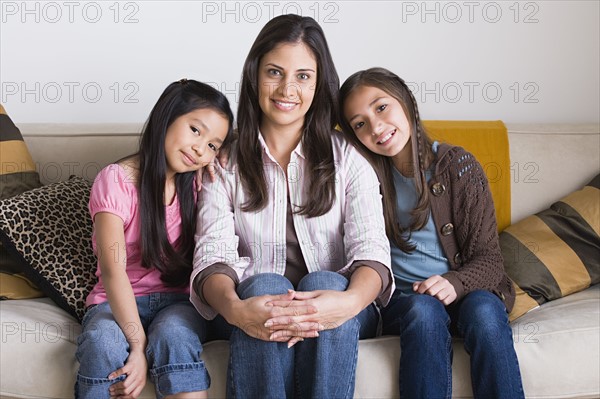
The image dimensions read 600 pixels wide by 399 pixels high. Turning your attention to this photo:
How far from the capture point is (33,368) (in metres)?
1.73

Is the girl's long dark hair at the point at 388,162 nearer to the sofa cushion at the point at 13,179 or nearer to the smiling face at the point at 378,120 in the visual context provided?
the smiling face at the point at 378,120

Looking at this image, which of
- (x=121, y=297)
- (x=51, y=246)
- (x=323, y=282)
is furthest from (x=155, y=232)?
(x=323, y=282)

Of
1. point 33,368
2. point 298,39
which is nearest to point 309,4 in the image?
point 298,39

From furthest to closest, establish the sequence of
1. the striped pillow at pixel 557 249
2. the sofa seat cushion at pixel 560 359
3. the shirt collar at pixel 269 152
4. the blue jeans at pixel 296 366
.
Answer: the striped pillow at pixel 557 249 → the shirt collar at pixel 269 152 → the sofa seat cushion at pixel 560 359 → the blue jeans at pixel 296 366

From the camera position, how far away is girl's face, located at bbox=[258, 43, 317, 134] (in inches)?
73.4

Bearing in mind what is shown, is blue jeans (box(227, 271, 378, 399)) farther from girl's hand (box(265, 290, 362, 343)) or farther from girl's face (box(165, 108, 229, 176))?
girl's face (box(165, 108, 229, 176))

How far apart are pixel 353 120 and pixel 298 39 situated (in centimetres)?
24

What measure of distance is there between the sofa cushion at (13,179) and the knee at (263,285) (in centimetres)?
64

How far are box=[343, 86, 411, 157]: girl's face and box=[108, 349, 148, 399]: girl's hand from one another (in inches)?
29.7

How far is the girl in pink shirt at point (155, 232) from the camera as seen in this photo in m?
1.69

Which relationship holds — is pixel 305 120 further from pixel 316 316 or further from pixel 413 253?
pixel 316 316

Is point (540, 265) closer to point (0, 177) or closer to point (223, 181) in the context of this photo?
point (223, 181)

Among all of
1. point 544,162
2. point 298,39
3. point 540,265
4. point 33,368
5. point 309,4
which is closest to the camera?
point 33,368

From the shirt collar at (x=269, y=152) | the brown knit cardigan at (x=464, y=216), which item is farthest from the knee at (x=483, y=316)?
the shirt collar at (x=269, y=152)
